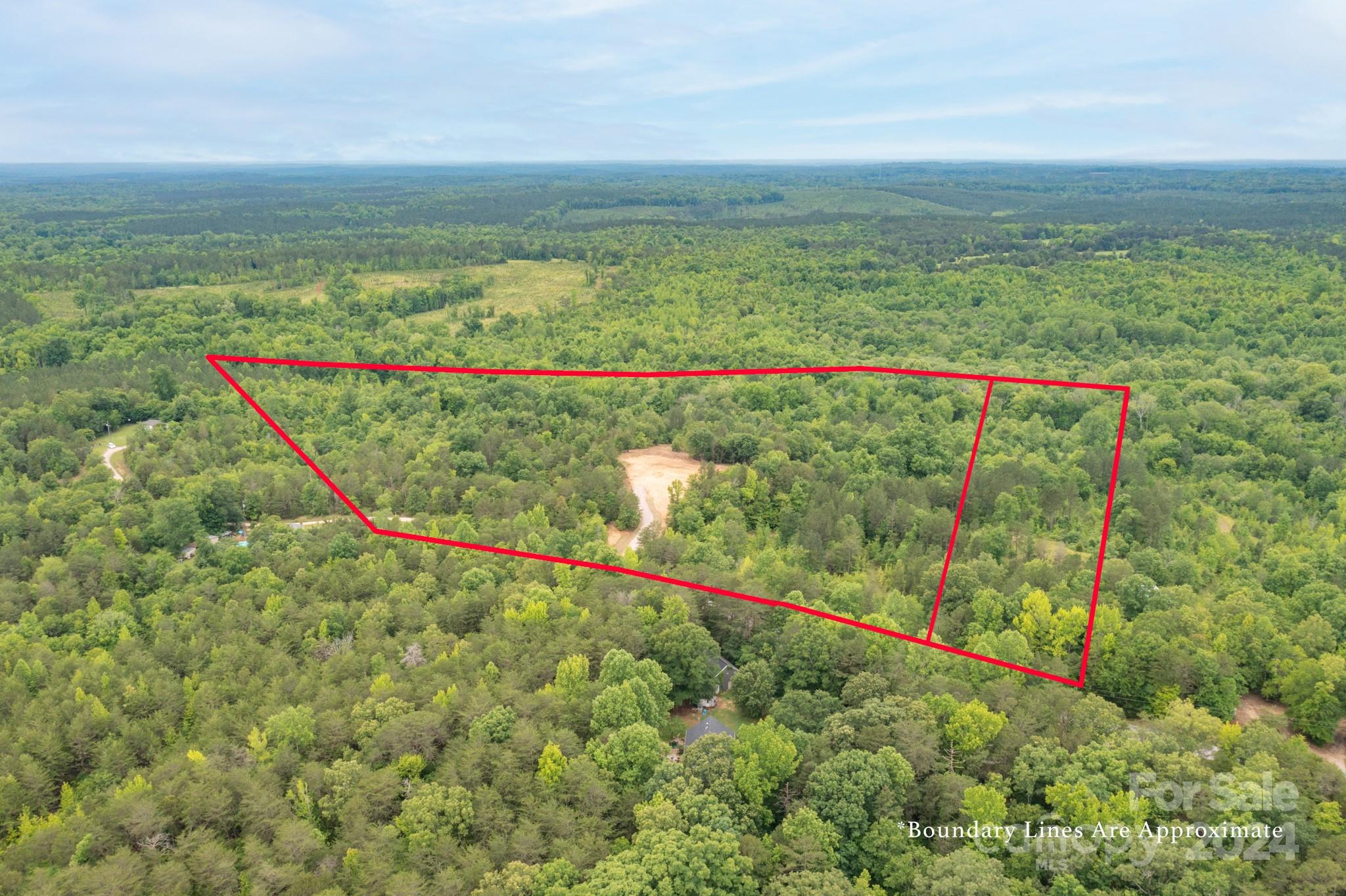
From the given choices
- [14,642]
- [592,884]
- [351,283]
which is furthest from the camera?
[351,283]

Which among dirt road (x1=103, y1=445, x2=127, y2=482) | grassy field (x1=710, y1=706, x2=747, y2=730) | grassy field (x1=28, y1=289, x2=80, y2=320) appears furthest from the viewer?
grassy field (x1=28, y1=289, x2=80, y2=320)

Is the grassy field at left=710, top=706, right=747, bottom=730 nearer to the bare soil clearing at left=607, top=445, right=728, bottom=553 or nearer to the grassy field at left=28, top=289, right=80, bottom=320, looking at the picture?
the bare soil clearing at left=607, top=445, right=728, bottom=553

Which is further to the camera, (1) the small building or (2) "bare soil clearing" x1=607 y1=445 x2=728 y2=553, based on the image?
(2) "bare soil clearing" x1=607 y1=445 x2=728 y2=553

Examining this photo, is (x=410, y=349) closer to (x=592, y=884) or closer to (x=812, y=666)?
(x=812, y=666)

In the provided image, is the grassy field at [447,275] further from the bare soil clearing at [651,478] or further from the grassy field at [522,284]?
the bare soil clearing at [651,478]

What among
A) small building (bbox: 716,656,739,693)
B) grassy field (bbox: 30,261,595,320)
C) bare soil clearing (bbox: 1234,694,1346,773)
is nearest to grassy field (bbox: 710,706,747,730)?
small building (bbox: 716,656,739,693)

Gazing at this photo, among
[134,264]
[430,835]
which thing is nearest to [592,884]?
[430,835]
